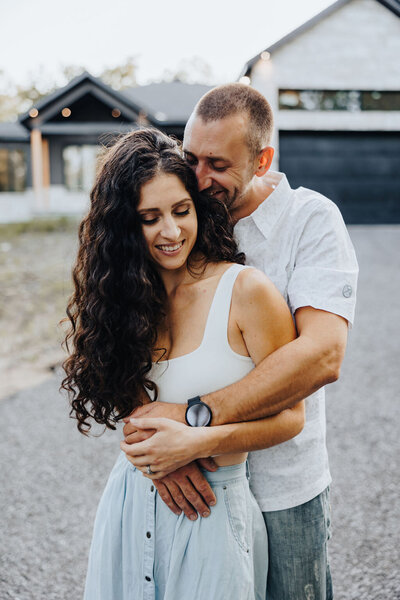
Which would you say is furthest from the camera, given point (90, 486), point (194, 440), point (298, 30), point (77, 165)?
point (77, 165)

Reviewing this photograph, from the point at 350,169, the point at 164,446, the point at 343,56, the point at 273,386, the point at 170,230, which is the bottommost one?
the point at 350,169

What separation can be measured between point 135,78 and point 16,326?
37.8 metres

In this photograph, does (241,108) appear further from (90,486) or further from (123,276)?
(90,486)

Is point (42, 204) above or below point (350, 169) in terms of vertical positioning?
below

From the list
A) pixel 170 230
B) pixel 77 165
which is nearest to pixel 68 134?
pixel 77 165

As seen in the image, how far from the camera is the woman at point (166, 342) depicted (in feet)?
4.88

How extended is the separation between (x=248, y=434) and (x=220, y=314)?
0.33 m

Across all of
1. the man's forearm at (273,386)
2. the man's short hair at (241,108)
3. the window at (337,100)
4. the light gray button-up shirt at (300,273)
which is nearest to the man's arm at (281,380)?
the man's forearm at (273,386)

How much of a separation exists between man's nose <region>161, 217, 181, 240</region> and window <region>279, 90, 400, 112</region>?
13702 millimetres

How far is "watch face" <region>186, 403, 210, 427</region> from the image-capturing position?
4.79 ft

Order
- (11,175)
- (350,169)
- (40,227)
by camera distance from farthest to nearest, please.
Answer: (11,175) < (40,227) < (350,169)

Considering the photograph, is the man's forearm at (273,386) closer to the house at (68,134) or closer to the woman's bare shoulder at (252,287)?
the woman's bare shoulder at (252,287)

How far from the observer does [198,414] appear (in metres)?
1.47

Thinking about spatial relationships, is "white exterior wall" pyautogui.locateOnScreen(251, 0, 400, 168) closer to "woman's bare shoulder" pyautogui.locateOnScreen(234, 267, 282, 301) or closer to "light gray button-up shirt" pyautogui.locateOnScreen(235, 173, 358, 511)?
"light gray button-up shirt" pyautogui.locateOnScreen(235, 173, 358, 511)
